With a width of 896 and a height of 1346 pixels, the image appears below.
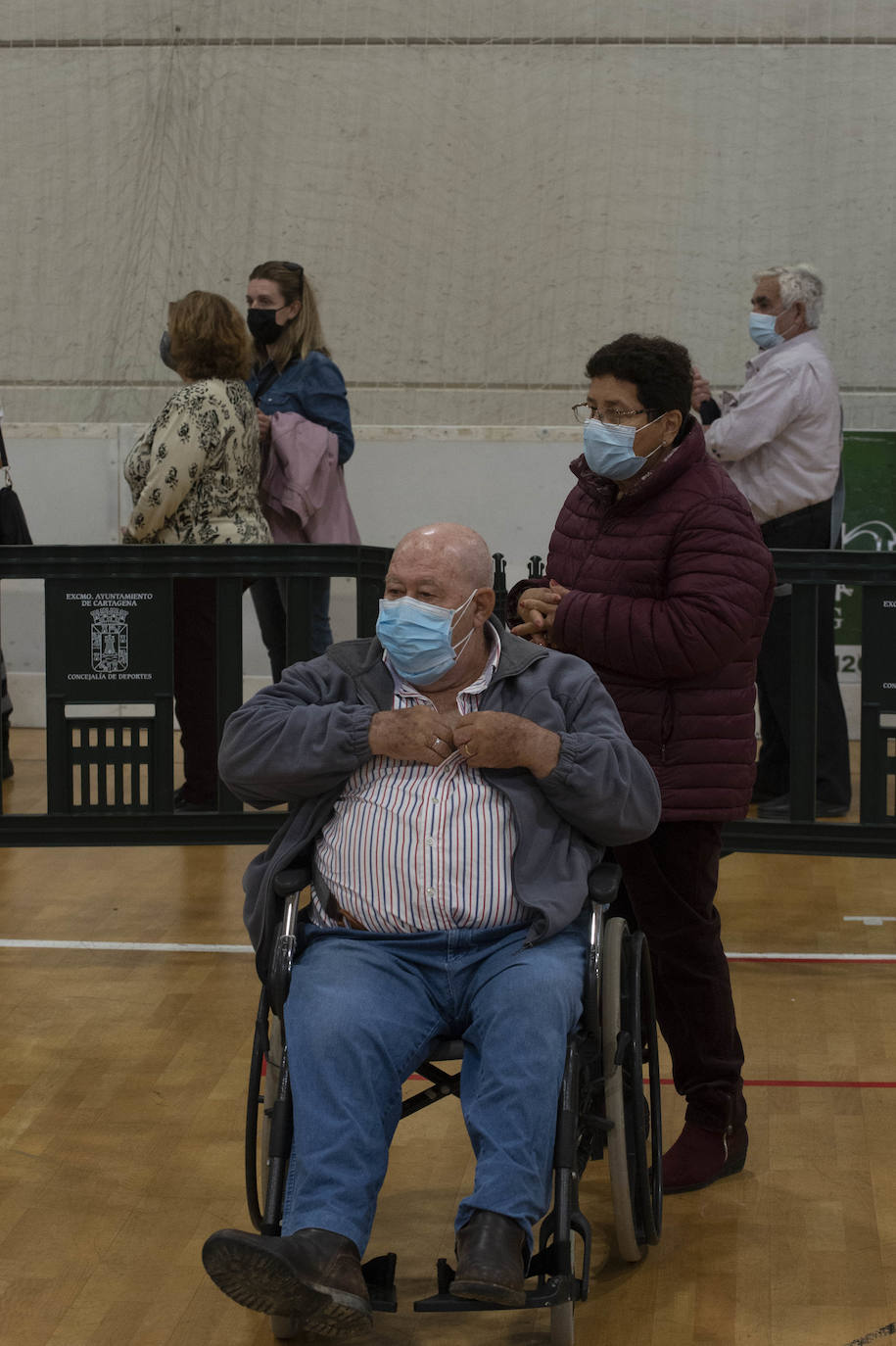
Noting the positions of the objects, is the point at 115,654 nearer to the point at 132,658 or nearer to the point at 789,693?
the point at 132,658

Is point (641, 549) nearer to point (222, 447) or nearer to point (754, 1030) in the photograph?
point (754, 1030)

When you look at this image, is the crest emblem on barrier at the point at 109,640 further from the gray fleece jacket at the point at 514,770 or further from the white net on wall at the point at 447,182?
the white net on wall at the point at 447,182

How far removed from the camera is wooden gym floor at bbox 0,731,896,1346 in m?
3.06

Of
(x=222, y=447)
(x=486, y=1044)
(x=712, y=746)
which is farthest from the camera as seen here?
(x=222, y=447)

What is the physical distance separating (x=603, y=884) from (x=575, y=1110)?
1.37 feet

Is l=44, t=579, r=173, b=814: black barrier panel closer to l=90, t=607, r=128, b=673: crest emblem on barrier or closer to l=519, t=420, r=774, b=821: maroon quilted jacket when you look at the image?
l=90, t=607, r=128, b=673: crest emblem on barrier

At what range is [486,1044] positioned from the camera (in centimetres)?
287

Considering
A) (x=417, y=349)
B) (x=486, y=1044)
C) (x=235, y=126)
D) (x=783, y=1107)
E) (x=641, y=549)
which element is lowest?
(x=783, y=1107)

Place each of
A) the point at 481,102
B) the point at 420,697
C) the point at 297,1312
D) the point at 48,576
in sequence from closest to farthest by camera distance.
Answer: the point at 297,1312 → the point at 420,697 → the point at 48,576 → the point at 481,102

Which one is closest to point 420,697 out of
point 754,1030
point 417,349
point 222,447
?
point 754,1030

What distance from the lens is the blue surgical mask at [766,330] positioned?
255 inches

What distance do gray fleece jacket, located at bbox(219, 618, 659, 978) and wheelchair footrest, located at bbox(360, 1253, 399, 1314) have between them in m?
0.54

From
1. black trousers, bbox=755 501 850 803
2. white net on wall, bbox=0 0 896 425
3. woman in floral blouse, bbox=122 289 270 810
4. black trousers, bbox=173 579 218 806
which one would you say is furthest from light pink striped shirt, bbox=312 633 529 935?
→ white net on wall, bbox=0 0 896 425

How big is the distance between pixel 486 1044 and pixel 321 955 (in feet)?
1.09
